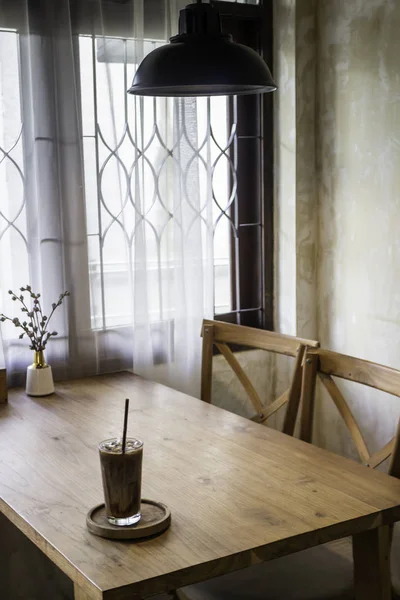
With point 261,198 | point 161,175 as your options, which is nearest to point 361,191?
point 261,198

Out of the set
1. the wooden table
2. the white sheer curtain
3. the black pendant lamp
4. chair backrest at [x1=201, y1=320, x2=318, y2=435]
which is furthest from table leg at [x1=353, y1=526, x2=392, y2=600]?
the white sheer curtain

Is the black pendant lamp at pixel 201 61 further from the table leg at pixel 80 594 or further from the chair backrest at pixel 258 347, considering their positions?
the table leg at pixel 80 594

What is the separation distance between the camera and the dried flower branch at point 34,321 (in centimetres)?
242

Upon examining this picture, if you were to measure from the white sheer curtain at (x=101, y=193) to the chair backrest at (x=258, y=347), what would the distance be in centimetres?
16

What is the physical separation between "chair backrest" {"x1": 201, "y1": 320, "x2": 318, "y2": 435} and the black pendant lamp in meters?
0.90

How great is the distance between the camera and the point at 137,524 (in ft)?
4.78

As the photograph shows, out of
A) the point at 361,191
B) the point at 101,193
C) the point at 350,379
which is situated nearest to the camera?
the point at 350,379

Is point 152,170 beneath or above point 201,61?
beneath

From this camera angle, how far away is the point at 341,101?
2836 mm

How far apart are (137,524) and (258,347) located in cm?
114

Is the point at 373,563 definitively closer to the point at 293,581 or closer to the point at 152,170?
the point at 293,581

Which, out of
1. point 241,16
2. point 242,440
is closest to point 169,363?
point 242,440

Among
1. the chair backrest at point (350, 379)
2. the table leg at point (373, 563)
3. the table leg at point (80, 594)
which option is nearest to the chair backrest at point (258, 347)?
the chair backrest at point (350, 379)

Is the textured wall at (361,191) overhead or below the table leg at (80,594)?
overhead
